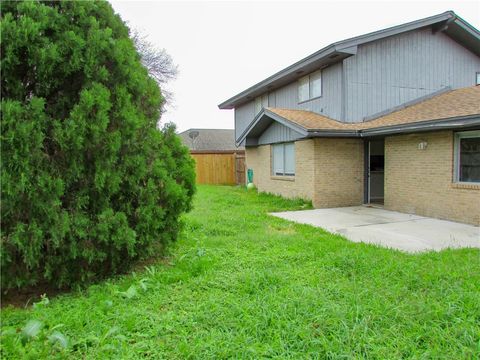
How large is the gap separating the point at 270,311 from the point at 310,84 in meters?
10.9

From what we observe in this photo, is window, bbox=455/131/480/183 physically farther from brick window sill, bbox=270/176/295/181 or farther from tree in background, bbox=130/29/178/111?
tree in background, bbox=130/29/178/111

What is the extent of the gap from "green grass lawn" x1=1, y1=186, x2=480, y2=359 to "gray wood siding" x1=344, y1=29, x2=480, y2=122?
7.40 m

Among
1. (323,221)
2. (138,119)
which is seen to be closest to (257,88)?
(323,221)

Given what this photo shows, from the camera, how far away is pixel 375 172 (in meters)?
11.4

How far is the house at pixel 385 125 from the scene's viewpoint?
25.4ft

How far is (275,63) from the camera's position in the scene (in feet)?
78.0

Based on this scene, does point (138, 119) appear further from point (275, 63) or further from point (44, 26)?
point (275, 63)

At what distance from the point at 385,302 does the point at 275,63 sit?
2303cm

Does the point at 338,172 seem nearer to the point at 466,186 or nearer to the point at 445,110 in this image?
the point at 445,110

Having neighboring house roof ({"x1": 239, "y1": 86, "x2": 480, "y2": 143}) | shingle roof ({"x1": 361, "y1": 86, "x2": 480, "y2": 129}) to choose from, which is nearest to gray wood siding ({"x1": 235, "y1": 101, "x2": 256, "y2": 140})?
neighboring house roof ({"x1": 239, "y1": 86, "x2": 480, "y2": 143})

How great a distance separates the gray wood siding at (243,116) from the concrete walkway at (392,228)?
31.3ft

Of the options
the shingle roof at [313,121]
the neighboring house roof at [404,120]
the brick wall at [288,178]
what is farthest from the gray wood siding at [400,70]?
the brick wall at [288,178]

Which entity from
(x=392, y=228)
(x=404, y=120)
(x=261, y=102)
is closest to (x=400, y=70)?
(x=404, y=120)

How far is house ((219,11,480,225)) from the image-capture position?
7.75m
